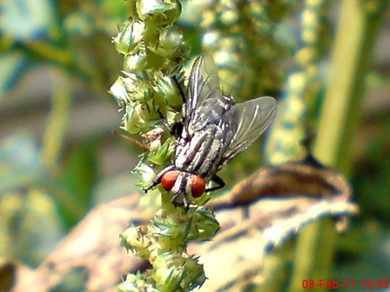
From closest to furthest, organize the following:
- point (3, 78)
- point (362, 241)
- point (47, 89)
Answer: point (362, 241), point (3, 78), point (47, 89)

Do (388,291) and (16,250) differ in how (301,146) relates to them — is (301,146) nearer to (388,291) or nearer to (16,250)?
(388,291)

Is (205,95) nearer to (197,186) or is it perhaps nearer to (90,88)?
(197,186)

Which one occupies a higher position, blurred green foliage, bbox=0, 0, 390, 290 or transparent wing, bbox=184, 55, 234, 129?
transparent wing, bbox=184, 55, 234, 129

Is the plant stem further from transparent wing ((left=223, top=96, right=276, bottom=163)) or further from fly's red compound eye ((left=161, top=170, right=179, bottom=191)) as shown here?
fly's red compound eye ((left=161, top=170, right=179, bottom=191))

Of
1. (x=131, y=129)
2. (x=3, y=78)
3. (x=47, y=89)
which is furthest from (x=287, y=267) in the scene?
(x=47, y=89)

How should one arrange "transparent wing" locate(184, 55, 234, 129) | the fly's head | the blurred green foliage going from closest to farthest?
the fly's head
"transparent wing" locate(184, 55, 234, 129)
the blurred green foliage

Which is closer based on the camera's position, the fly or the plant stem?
the fly

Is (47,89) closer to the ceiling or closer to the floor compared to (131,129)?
closer to the floor

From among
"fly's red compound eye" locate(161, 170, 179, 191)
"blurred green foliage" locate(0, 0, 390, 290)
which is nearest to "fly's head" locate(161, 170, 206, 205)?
"fly's red compound eye" locate(161, 170, 179, 191)
